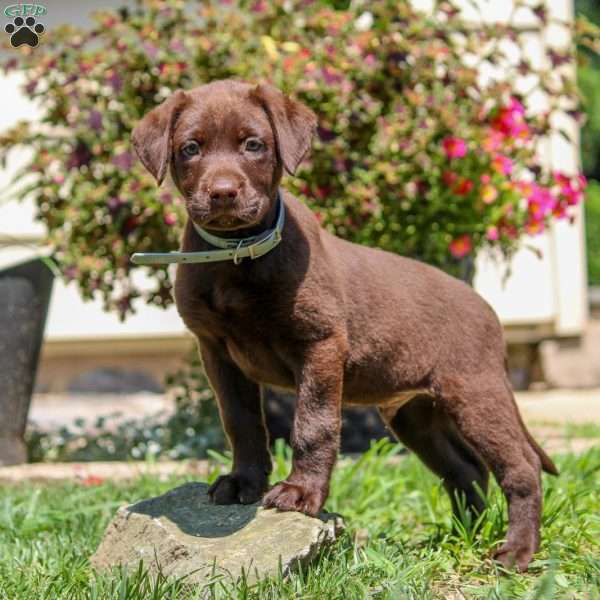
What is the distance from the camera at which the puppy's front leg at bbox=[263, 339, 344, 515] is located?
10.3 ft

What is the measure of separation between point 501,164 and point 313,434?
9.84 ft

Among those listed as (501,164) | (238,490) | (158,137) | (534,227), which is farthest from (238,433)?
(534,227)

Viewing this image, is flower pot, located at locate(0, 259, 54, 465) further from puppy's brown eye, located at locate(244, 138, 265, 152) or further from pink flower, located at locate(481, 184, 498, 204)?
puppy's brown eye, located at locate(244, 138, 265, 152)

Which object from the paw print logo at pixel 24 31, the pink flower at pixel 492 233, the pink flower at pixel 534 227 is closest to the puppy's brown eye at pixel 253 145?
the paw print logo at pixel 24 31

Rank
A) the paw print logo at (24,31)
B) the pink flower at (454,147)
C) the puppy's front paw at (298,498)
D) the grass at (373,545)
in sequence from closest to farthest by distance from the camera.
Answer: the grass at (373,545) → the puppy's front paw at (298,498) → the paw print logo at (24,31) → the pink flower at (454,147)

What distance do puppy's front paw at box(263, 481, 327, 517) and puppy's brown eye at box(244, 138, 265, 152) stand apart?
104cm

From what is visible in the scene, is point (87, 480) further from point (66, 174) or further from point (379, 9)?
point (379, 9)

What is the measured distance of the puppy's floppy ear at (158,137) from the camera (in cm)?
323

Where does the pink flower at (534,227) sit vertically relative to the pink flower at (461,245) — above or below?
above

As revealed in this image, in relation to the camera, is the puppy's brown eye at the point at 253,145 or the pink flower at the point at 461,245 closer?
the puppy's brown eye at the point at 253,145

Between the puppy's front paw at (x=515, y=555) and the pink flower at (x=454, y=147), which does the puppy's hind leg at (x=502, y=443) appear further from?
the pink flower at (x=454, y=147)

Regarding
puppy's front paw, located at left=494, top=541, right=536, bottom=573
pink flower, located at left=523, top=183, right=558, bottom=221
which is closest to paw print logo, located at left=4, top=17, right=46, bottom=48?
pink flower, located at left=523, top=183, right=558, bottom=221

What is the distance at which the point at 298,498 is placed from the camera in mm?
3146

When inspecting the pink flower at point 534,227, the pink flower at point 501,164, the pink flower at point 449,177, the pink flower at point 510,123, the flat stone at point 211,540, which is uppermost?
the pink flower at point 510,123
